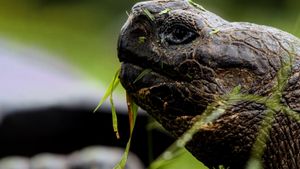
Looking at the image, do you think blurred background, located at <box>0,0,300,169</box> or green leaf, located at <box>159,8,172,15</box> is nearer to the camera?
green leaf, located at <box>159,8,172,15</box>

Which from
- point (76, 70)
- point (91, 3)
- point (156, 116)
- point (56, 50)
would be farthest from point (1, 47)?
point (156, 116)

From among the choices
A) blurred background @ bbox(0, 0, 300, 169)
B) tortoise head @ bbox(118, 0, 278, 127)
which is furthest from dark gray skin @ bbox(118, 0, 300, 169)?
blurred background @ bbox(0, 0, 300, 169)

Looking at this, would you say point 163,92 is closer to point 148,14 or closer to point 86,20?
point 148,14

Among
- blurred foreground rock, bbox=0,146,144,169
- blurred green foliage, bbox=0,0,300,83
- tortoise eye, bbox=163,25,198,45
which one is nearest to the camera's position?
tortoise eye, bbox=163,25,198,45

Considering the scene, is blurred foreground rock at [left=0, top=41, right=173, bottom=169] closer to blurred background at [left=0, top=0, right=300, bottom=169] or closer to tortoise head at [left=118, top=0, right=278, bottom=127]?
blurred background at [left=0, top=0, right=300, bottom=169]

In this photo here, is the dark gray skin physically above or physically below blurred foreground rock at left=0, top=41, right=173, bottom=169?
above

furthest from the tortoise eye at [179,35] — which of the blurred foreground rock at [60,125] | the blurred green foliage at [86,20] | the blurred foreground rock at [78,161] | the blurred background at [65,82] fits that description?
the blurred green foliage at [86,20]
